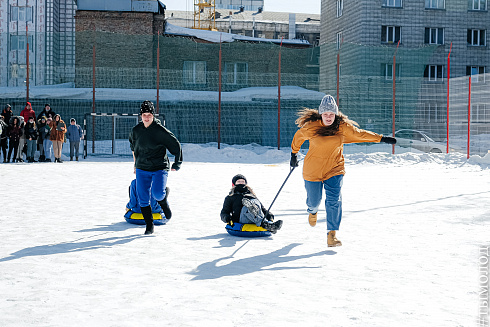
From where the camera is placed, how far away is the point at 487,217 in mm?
8883

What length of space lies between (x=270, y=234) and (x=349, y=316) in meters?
3.43

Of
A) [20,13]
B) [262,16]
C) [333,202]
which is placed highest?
[262,16]

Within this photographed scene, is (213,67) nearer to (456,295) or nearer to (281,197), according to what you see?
(281,197)

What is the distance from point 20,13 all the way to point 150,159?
38993 millimetres

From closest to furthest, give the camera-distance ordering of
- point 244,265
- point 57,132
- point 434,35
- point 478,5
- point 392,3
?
point 244,265
point 57,132
point 392,3
point 434,35
point 478,5

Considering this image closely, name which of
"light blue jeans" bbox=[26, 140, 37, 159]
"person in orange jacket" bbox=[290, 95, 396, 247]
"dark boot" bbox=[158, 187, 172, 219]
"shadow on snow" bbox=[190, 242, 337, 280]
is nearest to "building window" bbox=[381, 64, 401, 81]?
"light blue jeans" bbox=[26, 140, 37, 159]

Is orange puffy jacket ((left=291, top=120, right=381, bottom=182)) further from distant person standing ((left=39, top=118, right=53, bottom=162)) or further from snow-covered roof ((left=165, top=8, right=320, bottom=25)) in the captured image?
snow-covered roof ((left=165, top=8, right=320, bottom=25))

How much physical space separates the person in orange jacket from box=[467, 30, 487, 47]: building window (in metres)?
35.7

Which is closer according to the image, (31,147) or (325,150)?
(325,150)

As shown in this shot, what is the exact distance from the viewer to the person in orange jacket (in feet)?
22.4

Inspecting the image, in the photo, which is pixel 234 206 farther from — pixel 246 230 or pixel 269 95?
pixel 269 95

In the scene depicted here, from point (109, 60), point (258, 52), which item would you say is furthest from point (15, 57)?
point (258, 52)

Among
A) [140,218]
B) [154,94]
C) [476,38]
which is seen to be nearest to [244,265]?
[140,218]

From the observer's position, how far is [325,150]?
6.89m
